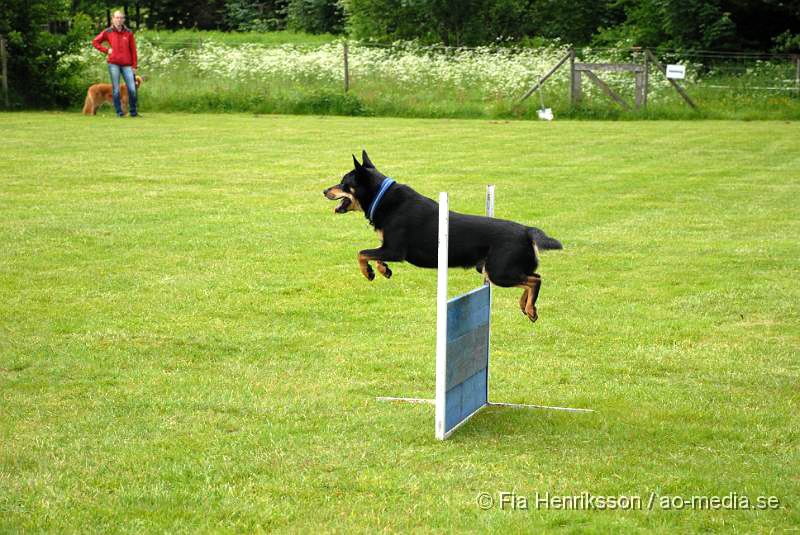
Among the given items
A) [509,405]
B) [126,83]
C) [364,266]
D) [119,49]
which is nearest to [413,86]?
[126,83]

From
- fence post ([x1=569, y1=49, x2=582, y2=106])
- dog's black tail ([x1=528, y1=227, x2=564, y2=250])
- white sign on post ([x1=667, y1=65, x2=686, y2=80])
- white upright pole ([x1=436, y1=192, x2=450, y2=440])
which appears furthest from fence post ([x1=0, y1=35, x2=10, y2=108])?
dog's black tail ([x1=528, y1=227, x2=564, y2=250])

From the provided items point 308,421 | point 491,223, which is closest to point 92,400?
point 308,421

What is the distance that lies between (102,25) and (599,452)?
65.4 m

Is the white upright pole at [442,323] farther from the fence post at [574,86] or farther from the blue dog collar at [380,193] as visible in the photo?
the fence post at [574,86]

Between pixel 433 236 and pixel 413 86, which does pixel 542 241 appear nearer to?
pixel 433 236

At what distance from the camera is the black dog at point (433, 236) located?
17.3ft

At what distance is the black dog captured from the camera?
527 centimetres

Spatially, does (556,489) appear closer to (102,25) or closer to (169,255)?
(169,255)

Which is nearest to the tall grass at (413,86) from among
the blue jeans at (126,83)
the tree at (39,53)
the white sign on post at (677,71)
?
the white sign on post at (677,71)

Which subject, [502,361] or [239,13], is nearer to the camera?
[502,361]

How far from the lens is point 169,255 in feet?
31.9

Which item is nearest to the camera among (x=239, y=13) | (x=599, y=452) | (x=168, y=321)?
(x=599, y=452)

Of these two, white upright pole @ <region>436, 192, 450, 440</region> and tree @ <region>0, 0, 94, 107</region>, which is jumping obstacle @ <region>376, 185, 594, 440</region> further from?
tree @ <region>0, 0, 94, 107</region>

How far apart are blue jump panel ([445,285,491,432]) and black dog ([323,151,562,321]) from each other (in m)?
0.26
